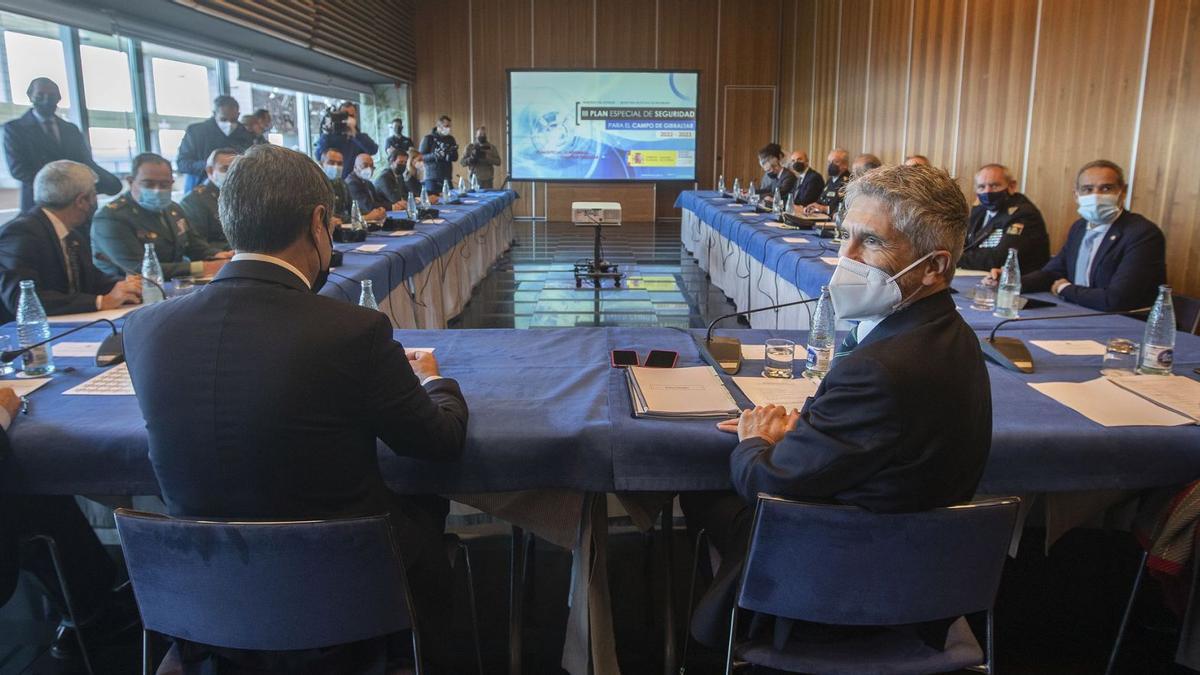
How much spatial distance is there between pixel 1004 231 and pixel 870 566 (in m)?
3.56

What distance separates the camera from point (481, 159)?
1107 cm

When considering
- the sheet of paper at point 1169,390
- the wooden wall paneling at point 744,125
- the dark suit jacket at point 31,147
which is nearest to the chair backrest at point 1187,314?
the sheet of paper at point 1169,390

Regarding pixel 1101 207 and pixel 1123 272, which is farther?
pixel 1101 207

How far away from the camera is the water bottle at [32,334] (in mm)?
2055

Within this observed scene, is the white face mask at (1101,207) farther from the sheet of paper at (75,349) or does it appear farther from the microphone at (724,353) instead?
the sheet of paper at (75,349)

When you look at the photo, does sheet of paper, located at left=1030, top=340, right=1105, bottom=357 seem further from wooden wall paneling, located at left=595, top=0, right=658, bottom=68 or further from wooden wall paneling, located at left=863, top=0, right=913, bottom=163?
wooden wall paneling, located at left=595, top=0, right=658, bottom=68

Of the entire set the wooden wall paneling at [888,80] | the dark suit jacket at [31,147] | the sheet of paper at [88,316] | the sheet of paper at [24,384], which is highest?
the wooden wall paneling at [888,80]

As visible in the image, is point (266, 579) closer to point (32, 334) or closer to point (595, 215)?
point (32, 334)

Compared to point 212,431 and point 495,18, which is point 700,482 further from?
point 495,18

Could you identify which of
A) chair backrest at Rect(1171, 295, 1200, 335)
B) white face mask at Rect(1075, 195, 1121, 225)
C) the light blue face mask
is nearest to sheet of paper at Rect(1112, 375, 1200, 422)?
chair backrest at Rect(1171, 295, 1200, 335)

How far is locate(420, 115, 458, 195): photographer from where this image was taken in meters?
9.85

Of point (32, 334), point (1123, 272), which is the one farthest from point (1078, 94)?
point (32, 334)

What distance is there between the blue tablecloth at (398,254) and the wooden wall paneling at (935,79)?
428 cm

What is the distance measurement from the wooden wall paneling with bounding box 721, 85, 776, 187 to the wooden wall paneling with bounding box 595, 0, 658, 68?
1.54 metres
